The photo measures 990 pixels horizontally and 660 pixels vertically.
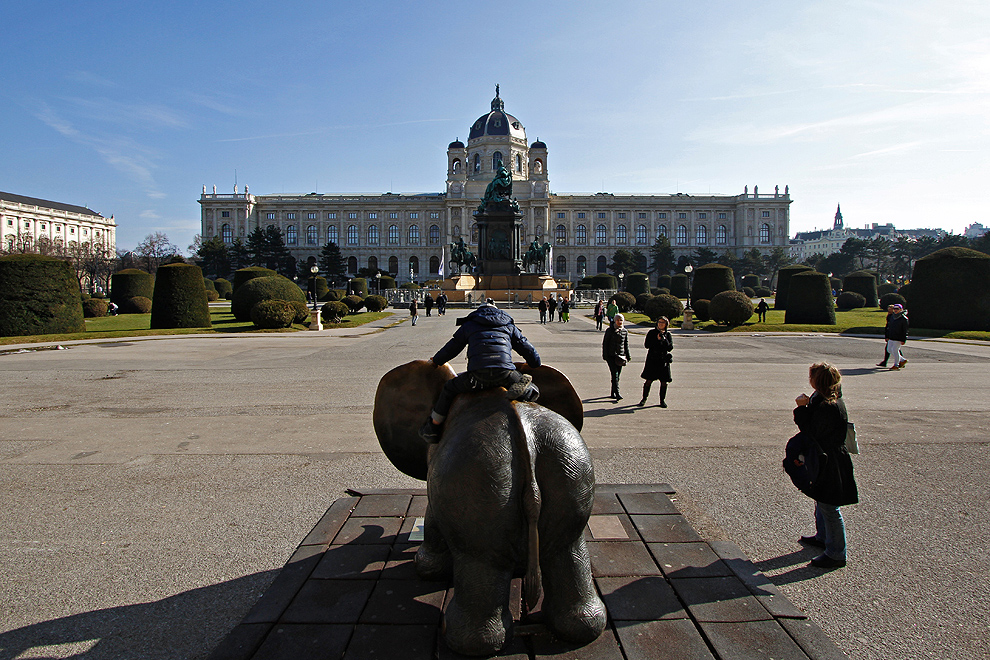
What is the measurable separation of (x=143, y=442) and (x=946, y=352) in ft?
57.8

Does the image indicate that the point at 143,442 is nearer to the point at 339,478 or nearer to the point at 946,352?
the point at 339,478

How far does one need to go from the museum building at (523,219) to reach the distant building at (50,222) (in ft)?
65.0

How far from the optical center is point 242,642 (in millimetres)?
2727

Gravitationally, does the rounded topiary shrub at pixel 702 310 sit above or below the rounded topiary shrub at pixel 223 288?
below

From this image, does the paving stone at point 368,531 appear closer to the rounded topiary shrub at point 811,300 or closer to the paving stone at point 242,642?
Result: the paving stone at point 242,642

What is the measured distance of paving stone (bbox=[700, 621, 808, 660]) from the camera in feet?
8.60

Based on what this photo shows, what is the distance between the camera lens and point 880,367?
1254 cm

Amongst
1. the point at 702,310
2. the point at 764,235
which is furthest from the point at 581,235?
the point at 702,310

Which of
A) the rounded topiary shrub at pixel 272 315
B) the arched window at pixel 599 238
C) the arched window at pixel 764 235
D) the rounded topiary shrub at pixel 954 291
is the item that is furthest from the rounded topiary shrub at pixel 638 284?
the arched window at pixel 764 235

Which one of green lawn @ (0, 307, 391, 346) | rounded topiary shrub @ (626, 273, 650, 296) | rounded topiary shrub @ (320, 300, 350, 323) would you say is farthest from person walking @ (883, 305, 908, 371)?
rounded topiary shrub @ (626, 273, 650, 296)

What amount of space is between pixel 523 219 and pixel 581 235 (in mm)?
10087

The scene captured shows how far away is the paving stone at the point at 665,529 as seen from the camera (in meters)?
3.83

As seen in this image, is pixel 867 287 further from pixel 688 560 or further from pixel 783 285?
pixel 688 560

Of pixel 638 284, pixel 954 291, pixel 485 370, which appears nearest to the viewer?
pixel 485 370
